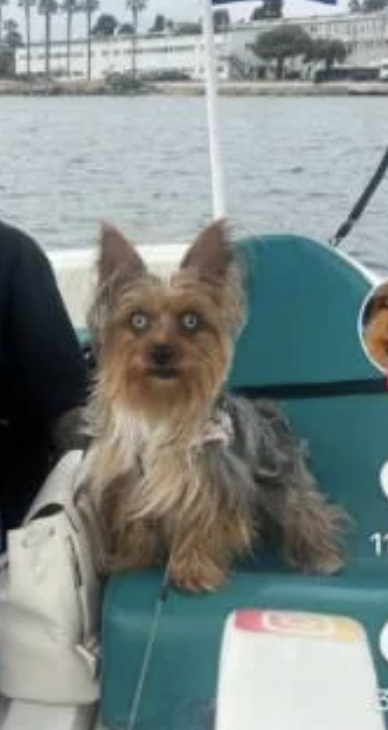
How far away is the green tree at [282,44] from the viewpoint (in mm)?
3875

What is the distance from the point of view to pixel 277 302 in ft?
9.63

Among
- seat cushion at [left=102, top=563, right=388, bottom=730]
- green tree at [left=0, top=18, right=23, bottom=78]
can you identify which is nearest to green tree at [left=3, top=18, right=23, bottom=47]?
green tree at [left=0, top=18, right=23, bottom=78]

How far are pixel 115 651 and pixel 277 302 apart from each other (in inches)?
38.3

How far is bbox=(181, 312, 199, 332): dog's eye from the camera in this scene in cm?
238

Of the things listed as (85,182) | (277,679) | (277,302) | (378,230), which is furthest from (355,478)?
(85,182)

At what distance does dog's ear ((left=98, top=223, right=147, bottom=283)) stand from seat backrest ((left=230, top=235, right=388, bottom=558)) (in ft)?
1.84

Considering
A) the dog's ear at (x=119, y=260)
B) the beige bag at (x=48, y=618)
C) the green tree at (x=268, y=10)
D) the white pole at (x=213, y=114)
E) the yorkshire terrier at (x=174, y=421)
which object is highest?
the green tree at (x=268, y=10)

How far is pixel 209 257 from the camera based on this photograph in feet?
7.92

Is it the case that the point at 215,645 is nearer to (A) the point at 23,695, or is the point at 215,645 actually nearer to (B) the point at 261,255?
(A) the point at 23,695

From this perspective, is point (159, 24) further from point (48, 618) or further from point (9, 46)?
point (48, 618)

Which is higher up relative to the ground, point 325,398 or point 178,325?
point 178,325

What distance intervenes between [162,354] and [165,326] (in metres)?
0.05

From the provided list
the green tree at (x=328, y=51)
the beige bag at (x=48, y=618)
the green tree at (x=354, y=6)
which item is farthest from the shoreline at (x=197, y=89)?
the beige bag at (x=48, y=618)

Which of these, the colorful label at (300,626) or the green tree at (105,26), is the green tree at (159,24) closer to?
the green tree at (105,26)
